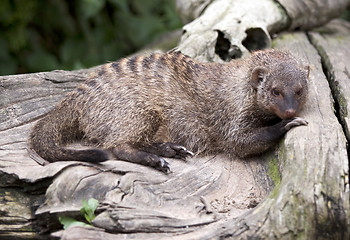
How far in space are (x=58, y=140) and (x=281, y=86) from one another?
1638 mm

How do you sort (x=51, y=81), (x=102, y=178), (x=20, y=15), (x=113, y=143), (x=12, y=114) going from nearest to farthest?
1. (x=102, y=178)
2. (x=113, y=143)
3. (x=12, y=114)
4. (x=51, y=81)
5. (x=20, y=15)

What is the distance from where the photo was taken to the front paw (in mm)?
3069

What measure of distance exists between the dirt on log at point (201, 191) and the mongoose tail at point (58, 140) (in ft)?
0.25

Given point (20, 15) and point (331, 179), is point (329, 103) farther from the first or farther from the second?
point (20, 15)

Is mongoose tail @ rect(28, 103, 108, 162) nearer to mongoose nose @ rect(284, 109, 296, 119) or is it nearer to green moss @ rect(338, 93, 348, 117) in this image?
mongoose nose @ rect(284, 109, 296, 119)

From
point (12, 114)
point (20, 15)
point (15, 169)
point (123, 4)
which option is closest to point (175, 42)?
point (123, 4)

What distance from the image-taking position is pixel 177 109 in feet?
11.9

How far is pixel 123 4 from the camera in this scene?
21.0 ft

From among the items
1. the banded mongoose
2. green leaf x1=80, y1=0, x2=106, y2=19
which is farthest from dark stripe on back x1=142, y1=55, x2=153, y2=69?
green leaf x1=80, y1=0, x2=106, y2=19

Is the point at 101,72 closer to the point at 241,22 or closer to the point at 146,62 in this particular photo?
the point at 146,62

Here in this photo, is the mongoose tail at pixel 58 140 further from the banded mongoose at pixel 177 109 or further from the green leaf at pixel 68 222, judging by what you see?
the green leaf at pixel 68 222

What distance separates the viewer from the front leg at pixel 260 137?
3.13 m

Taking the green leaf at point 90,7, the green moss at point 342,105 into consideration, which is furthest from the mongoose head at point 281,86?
the green leaf at point 90,7

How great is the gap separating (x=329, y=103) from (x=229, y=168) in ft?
2.93
